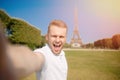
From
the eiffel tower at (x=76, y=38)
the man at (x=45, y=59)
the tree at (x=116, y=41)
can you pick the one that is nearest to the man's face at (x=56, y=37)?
the man at (x=45, y=59)

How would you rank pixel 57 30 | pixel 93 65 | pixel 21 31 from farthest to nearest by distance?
pixel 93 65, pixel 21 31, pixel 57 30

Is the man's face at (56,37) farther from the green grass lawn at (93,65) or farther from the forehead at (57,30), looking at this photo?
the green grass lawn at (93,65)

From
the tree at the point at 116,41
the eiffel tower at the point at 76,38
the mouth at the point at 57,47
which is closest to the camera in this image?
the mouth at the point at 57,47

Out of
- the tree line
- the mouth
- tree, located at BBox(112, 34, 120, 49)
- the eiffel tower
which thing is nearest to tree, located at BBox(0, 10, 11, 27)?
the tree line

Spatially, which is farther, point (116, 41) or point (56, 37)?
point (116, 41)

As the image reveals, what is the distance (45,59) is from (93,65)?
2068 millimetres

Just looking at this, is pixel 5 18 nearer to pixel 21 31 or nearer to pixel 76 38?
pixel 21 31

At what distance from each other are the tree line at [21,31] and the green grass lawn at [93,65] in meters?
0.24

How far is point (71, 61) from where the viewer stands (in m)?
2.18

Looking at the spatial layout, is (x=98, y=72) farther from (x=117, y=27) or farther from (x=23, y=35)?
(x=23, y=35)

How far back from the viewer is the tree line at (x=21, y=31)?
6.52 feet

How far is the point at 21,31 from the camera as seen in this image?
203cm

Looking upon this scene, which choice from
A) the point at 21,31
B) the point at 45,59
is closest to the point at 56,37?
the point at 21,31

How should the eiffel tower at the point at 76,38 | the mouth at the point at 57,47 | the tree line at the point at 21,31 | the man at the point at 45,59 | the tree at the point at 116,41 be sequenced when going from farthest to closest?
the tree at the point at 116,41 → the eiffel tower at the point at 76,38 → the tree line at the point at 21,31 → the mouth at the point at 57,47 → the man at the point at 45,59
